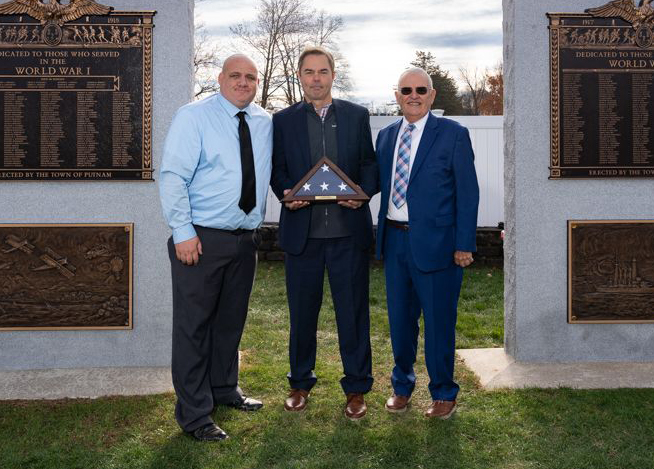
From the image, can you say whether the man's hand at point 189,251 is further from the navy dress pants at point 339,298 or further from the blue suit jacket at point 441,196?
the blue suit jacket at point 441,196

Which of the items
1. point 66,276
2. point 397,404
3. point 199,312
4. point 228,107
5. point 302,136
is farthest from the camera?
point 66,276

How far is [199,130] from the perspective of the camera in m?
4.05

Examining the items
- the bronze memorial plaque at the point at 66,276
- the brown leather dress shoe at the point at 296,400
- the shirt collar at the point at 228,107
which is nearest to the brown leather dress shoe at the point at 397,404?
the brown leather dress shoe at the point at 296,400

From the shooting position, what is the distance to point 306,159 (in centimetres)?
430

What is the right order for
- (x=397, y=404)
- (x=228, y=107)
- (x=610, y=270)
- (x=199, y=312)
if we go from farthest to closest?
(x=610, y=270), (x=397, y=404), (x=228, y=107), (x=199, y=312)

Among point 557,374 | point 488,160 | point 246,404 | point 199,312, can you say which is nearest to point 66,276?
point 199,312

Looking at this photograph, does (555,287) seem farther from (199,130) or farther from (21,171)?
(21,171)

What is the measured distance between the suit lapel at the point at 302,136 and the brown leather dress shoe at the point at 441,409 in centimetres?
178

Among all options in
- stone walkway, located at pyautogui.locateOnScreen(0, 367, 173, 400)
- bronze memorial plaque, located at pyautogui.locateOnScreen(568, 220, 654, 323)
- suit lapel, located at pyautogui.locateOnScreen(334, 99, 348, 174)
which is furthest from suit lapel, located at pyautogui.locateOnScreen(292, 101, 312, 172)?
bronze memorial plaque, located at pyautogui.locateOnScreen(568, 220, 654, 323)

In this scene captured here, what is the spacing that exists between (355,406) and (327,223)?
1.24m

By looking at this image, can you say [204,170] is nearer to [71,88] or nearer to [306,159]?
[306,159]

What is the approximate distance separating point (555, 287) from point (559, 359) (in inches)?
24.1

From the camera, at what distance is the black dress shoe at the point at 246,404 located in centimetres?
450

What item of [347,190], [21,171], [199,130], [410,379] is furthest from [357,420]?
[21,171]
